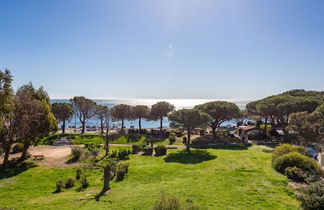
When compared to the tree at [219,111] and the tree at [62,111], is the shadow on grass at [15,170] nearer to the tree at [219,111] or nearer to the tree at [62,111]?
the tree at [62,111]

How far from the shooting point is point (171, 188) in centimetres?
1206

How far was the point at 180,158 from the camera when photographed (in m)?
21.7

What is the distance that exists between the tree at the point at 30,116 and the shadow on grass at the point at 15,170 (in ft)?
10.3

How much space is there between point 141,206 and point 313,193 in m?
8.35

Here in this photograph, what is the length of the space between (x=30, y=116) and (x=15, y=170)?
6.02 meters

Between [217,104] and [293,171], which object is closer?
[293,171]

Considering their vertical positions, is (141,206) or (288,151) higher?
(288,151)

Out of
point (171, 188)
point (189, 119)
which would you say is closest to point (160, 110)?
point (189, 119)

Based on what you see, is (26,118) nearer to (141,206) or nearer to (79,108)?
(141,206)

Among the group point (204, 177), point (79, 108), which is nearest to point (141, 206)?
point (204, 177)

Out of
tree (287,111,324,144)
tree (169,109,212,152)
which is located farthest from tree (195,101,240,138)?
tree (287,111,324,144)

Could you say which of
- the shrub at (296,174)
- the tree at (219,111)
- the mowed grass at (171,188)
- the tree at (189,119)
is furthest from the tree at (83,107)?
the shrub at (296,174)

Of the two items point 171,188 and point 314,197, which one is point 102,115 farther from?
point 314,197

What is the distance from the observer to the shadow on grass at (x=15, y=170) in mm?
18094
